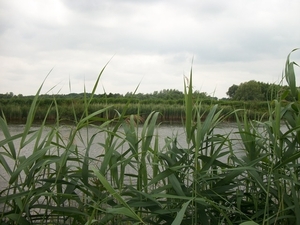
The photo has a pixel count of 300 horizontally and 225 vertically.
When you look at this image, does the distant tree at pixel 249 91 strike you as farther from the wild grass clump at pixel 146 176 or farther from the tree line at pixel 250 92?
the wild grass clump at pixel 146 176

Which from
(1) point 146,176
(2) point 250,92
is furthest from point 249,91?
(1) point 146,176

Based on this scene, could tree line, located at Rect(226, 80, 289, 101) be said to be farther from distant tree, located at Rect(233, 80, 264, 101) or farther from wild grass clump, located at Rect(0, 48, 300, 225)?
wild grass clump, located at Rect(0, 48, 300, 225)

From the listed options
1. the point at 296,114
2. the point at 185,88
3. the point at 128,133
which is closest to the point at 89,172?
the point at 128,133

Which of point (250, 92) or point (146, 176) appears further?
point (250, 92)

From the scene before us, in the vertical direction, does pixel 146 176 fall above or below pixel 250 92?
below

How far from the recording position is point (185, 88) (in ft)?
4.80

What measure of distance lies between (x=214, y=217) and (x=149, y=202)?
0.30m

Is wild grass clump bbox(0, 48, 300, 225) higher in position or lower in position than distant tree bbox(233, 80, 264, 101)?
lower

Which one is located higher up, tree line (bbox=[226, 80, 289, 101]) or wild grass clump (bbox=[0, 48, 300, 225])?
tree line (bbox=[226, 80, 289, 101])

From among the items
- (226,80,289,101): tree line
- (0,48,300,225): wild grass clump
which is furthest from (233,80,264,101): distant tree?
(0,48,300,225): wild grass clump

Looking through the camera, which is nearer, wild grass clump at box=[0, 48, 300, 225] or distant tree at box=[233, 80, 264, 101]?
wild grass clump at box=[0, 48, 300, 225]

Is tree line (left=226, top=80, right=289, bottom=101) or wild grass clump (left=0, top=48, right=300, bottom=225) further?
tree line (left=226, top=80, right=289, bottom=101)

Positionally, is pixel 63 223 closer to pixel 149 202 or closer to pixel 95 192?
pixel 95 192

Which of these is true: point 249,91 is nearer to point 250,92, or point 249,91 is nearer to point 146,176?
point 250,92
